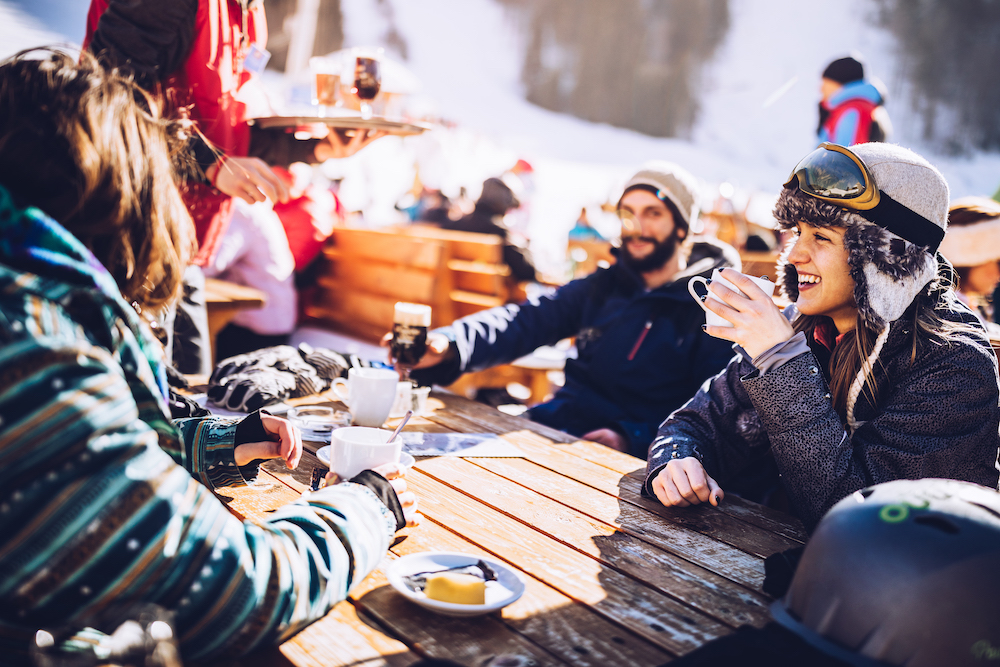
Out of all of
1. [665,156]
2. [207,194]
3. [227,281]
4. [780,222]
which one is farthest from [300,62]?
[665,156]

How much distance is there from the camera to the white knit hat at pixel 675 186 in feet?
9.96

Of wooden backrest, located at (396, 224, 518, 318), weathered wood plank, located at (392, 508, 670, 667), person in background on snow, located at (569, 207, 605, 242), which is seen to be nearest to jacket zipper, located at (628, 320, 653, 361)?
wooden backrest, located at (396, 224, 518, 318)

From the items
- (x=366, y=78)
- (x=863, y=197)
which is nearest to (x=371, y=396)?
(x=366, y=78)

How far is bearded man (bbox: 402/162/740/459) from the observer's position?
99.4 inches

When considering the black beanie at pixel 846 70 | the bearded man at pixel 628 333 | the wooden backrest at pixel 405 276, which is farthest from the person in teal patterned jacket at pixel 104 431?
the black beanie at pixel 846 70

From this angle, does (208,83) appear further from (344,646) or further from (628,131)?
(628,131)

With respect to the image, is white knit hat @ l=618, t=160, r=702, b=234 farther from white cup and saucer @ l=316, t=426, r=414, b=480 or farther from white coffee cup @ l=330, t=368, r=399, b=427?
white cup and saucer @ l=316, t=426, r=414, b=480

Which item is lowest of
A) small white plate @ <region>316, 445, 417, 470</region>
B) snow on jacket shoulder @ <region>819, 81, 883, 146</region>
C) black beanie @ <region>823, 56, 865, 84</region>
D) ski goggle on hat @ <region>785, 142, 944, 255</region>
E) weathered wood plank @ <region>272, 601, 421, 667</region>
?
weathered wood plank @ <region>272, 601, 421, 667</region>

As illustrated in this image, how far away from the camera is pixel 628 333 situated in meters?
2.69

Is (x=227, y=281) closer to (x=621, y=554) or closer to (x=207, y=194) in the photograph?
(x=207, y=194)

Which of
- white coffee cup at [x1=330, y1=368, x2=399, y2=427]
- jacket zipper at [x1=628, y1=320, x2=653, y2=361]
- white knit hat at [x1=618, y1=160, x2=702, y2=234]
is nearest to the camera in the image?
white coffee cup at [x1=330, y1=368, x2=399, y2=427]

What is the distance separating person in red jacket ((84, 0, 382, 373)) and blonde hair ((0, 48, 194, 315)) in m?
1.07

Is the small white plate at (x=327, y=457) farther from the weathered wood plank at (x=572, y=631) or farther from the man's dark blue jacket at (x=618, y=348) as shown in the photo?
the man's dark blue jacket at (x=618, y=348)

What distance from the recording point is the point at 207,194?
229 cm
